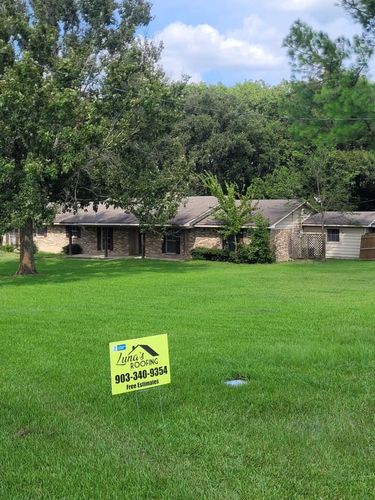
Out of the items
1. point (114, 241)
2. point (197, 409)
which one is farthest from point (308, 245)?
point (197, 409)

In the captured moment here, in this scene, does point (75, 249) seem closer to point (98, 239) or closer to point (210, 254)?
point (98, 239)

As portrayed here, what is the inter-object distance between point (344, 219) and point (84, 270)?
1743cm

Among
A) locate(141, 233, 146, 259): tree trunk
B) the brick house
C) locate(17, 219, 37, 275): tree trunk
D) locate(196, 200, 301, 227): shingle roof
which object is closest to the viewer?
locate(17, 219, 37, 275): tree trunk

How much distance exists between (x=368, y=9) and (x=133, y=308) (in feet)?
26.3

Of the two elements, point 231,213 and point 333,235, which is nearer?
point 231,213

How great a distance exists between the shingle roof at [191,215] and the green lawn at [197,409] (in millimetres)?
23556

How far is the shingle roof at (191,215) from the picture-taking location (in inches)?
1443

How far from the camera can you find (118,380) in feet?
16.4

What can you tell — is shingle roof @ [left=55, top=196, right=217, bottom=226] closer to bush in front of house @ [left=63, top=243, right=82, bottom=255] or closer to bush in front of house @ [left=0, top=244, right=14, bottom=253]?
bush in front of house @ [left=63, top=243, right=82, bottom=255]

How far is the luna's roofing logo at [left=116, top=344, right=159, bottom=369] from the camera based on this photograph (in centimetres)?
504

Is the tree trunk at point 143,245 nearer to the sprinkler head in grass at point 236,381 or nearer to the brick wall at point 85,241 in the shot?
the brick wall at point 85,241

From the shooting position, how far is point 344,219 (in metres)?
37.8

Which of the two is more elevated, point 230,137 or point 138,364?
point 230,137

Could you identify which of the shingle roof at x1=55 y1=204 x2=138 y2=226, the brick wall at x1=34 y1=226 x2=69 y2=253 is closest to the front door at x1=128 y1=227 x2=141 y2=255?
the shingle roof at x1=55 y1=204 x2=138 y2=226
